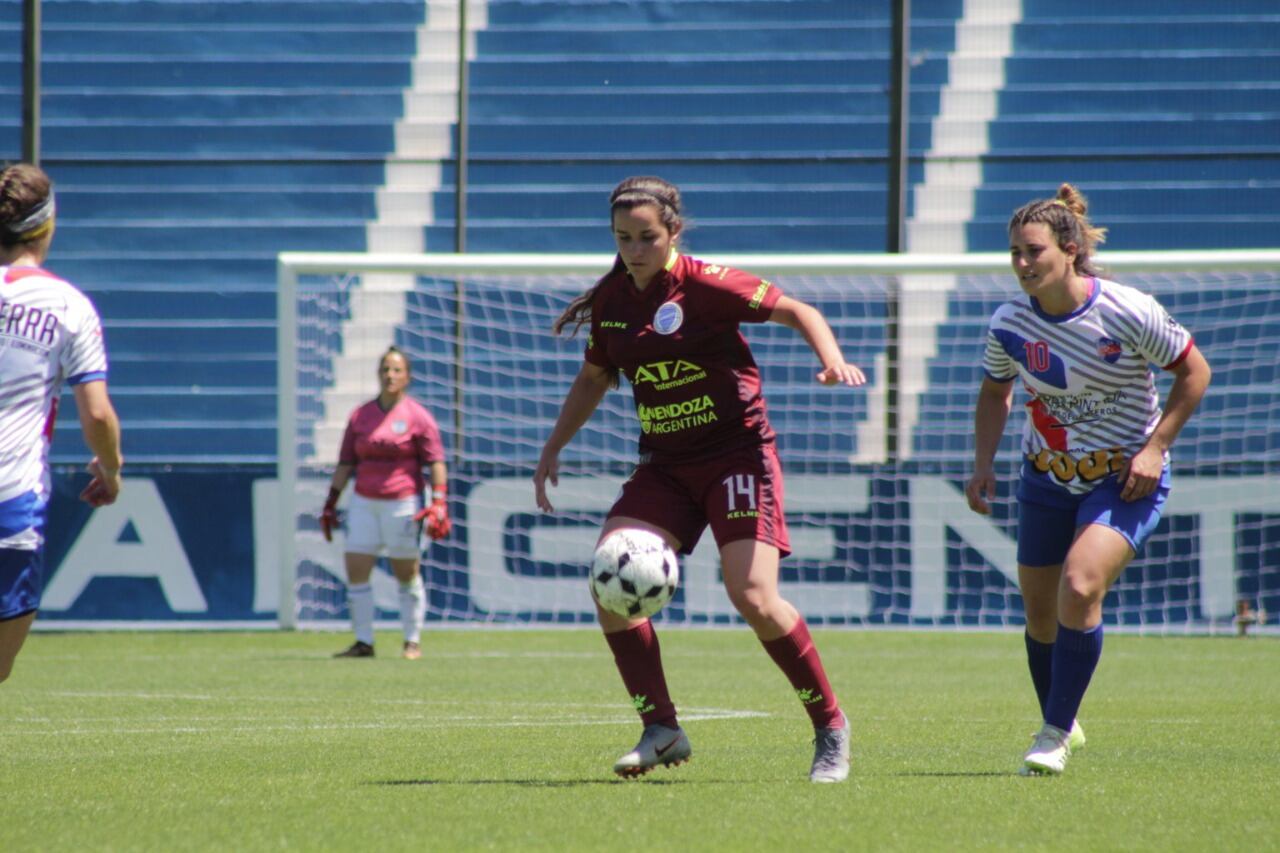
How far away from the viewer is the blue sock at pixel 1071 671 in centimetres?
598

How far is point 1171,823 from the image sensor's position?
482 cm

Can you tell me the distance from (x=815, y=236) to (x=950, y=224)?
4.82 ft

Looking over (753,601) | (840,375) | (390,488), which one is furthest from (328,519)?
(840,375)

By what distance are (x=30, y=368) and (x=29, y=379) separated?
0.03 meters

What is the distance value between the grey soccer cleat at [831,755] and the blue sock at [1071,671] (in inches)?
29.7

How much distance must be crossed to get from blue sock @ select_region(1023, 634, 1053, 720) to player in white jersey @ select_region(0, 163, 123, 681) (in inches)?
132

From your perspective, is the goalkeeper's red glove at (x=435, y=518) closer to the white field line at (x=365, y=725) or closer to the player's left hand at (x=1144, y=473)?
the white field line at (x=365, y=725)

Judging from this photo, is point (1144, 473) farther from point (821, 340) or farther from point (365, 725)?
point (365, 725)

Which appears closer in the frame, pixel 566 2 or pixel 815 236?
pixel 815 236

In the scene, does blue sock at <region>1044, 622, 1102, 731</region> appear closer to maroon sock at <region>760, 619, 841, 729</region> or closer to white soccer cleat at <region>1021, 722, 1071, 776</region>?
white soccer cleat at <region>1021, 722, 1071, 776</region>

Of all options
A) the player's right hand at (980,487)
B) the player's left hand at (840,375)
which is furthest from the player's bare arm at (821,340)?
the player's right hand at (980,487)

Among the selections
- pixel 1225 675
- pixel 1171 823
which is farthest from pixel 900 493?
pixel 1171 823

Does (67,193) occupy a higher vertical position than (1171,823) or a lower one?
higher

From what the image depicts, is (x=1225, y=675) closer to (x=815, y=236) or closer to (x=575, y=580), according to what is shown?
(x=575, y=580)
